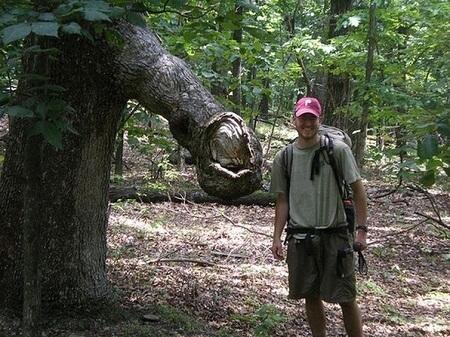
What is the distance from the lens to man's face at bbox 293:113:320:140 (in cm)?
379

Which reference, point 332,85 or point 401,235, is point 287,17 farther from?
point 401,235

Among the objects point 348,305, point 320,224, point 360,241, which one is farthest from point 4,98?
point 348,305

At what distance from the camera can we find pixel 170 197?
1012 centimetres

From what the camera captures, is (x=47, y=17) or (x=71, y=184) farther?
(x=71, y=184)

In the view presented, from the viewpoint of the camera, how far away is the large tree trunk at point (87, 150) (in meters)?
3.27

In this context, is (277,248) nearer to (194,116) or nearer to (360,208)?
(360,208)

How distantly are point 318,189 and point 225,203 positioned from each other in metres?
6.52

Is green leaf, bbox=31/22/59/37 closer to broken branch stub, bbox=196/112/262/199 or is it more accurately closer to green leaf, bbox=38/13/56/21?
green leaf, bbox=38/13/56/21

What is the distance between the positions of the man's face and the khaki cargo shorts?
0.77 m

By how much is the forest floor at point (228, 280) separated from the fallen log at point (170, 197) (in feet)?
0.81

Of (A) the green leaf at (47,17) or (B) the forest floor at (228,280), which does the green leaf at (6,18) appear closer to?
(A) the green leaf at (47,17)

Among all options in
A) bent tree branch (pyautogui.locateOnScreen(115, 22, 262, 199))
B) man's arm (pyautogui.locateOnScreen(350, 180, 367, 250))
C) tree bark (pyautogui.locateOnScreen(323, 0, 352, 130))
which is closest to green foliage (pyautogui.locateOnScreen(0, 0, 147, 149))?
bent tree branch (pyautogui.locateOnScreen(115, 22, 262, 199))

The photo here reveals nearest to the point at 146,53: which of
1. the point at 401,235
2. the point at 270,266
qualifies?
the point at 270,266

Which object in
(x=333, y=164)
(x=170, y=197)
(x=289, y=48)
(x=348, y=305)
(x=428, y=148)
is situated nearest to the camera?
(x=428, y=148)
